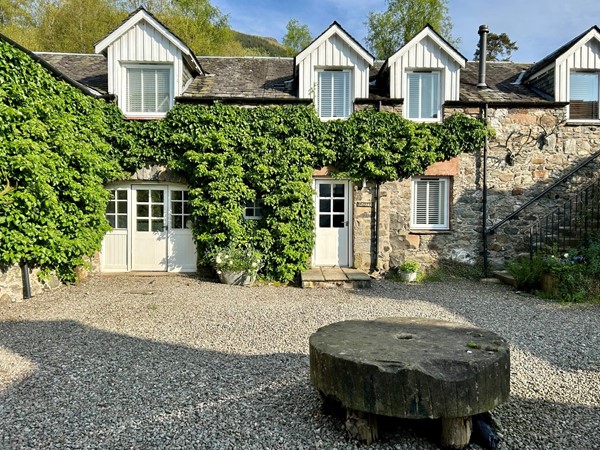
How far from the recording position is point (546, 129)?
10.2m

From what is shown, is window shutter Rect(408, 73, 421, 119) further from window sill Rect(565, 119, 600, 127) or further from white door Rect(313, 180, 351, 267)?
window sill Rect(565, 119, 600, 127)

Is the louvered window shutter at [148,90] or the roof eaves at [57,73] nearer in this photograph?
the roof eaves at [57,73]

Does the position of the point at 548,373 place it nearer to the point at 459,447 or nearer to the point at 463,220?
the point at 459,447

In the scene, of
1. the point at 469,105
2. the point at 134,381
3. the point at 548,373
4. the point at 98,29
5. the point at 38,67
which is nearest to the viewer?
the point at 134,381

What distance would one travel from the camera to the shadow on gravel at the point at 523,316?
15.7 feet

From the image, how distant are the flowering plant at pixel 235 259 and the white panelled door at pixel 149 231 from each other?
1.16 meters

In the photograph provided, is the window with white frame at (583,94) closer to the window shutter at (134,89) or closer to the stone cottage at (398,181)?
the stone cottage at (398,181)

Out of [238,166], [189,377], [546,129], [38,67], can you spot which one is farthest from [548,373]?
[38,67]

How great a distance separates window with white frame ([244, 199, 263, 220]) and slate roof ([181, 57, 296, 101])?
261cm

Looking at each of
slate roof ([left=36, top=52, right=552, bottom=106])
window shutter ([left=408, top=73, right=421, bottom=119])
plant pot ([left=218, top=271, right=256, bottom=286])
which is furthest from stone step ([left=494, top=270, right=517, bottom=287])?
plant pot ([left=218, top=271, right=256, bottom=286])

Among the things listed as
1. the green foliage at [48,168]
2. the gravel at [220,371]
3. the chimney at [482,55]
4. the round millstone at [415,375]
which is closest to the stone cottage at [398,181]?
the chimney at [482,55]

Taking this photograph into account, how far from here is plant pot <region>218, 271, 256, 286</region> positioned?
9031 mm

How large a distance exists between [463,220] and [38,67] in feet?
31.9

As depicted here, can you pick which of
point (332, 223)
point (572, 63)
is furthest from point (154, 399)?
point (572, 63)
